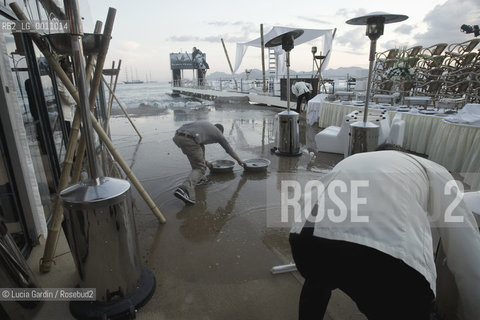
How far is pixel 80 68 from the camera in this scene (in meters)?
1.79

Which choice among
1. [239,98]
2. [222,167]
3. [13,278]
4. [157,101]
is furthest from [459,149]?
[157,101]

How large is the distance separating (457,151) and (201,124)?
424cm

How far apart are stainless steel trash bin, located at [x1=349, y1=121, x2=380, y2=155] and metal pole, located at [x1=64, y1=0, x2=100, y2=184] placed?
4.27 metres

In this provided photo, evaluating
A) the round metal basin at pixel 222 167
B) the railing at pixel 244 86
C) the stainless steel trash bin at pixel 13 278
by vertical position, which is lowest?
the round metal basin at pixel 222 167

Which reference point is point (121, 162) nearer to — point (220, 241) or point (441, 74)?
point (220, 241)

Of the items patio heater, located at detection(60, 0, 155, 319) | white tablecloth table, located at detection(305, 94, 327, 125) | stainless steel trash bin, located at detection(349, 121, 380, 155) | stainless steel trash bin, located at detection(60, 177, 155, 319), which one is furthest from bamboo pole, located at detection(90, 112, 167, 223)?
white tablecloth table, located at detection(305, 94, 327, 125)

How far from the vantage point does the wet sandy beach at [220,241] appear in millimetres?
2141

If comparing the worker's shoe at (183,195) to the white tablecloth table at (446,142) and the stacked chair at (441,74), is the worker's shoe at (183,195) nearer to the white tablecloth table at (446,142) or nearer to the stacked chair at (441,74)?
the white tablecloth table at (446,142)

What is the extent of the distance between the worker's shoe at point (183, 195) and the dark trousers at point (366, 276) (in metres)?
2.48

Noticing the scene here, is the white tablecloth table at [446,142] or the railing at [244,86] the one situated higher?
the railing at [244,86]

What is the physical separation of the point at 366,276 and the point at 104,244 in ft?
5.28

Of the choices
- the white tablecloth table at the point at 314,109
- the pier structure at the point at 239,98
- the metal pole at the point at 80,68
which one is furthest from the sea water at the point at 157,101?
the metal pole at the point at 80,68

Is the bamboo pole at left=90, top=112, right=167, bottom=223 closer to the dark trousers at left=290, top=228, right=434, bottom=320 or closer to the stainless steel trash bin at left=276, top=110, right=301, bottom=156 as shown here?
the dark trousers at left=290, top=228, right=434, bottom=320

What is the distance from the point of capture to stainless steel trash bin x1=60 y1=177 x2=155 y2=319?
1.79 metres
